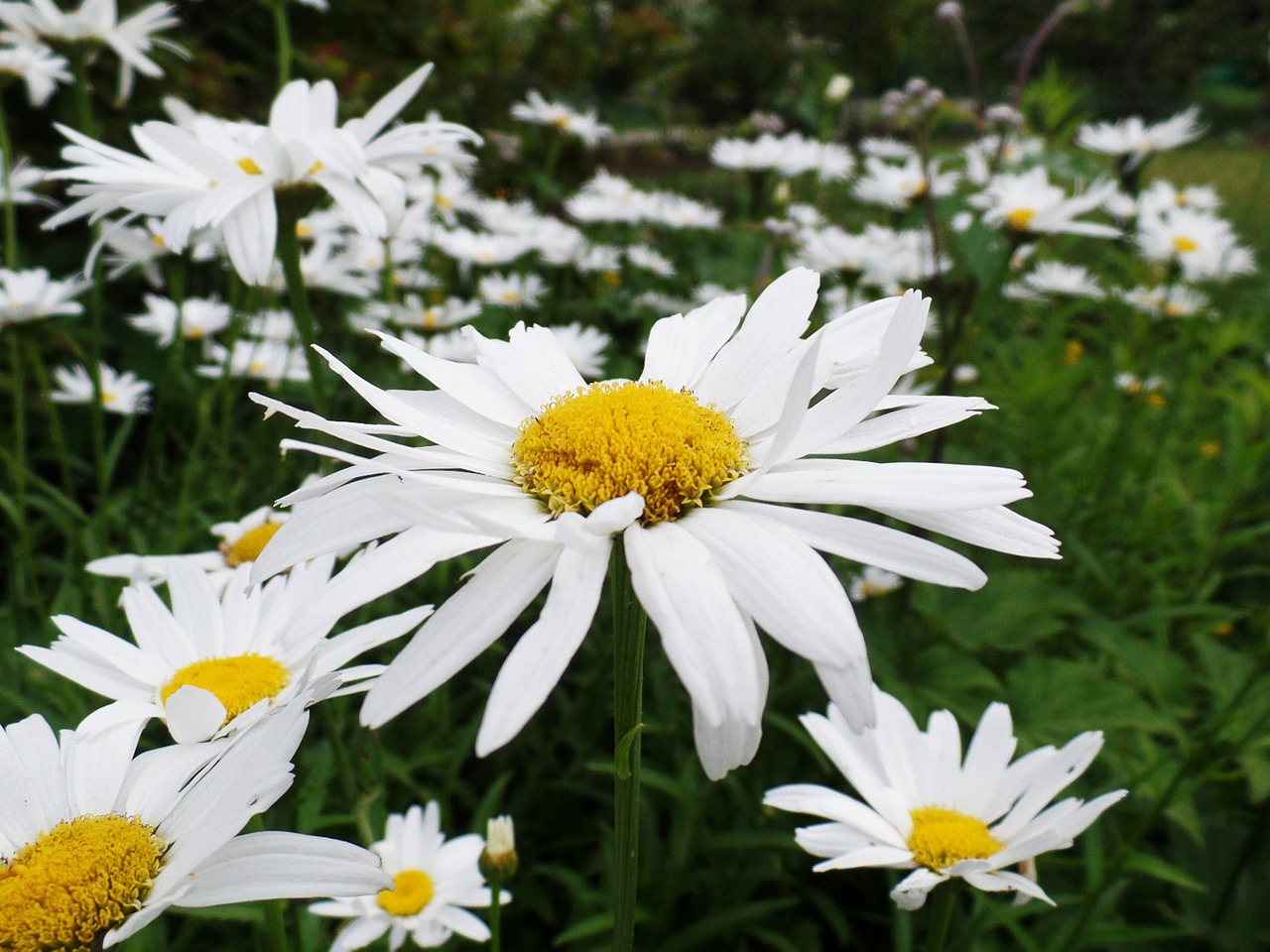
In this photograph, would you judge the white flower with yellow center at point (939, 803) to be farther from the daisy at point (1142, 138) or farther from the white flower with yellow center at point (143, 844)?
the daisy at point (1142, 138)

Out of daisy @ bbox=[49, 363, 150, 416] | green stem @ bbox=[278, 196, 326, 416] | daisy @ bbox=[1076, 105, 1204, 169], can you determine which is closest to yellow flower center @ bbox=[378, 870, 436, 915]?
green stem @ bbox=[278, 196, 326, 416]

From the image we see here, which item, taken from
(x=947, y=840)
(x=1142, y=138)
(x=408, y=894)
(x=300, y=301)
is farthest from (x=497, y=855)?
(x=1142, y=138)

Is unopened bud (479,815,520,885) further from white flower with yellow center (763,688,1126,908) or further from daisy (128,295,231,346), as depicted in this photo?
daisy (128,295,231,346)

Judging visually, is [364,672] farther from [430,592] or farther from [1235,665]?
[1235,665]

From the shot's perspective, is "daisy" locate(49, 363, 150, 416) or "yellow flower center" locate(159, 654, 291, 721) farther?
"daisy" locate(49, 363, 150, 416)

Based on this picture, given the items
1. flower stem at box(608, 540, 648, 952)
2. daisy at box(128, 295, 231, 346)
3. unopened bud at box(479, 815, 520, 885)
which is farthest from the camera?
daisy at box(128, 295, 231, 346)

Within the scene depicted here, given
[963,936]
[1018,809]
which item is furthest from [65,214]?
[963,936]
